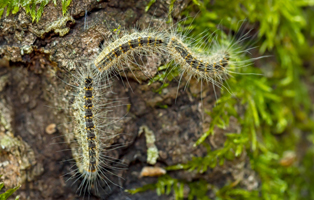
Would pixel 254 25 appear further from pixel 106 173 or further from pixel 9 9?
pixel 9 9

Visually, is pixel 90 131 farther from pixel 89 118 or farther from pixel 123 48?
pixel 123 48

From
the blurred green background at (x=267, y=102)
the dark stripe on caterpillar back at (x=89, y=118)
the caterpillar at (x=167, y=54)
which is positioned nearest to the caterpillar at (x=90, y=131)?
the dark stripe on caterpillar back at (x=89, y=118)

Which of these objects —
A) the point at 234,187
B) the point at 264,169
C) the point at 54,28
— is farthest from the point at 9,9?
the point at 264,169

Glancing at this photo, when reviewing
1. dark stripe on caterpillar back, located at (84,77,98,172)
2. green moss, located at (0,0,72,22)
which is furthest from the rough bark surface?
dark stripe on caterpillar back, located at (84,77,98,172)

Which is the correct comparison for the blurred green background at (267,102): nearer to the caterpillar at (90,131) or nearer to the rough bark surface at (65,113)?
the rough bark surface at (65,113)

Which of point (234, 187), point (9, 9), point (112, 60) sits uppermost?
point (9, 9)

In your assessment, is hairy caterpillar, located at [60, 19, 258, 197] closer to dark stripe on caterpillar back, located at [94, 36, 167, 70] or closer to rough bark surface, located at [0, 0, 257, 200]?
dark stripe on caterpillar back, located at [94, 36, 167, 70]
